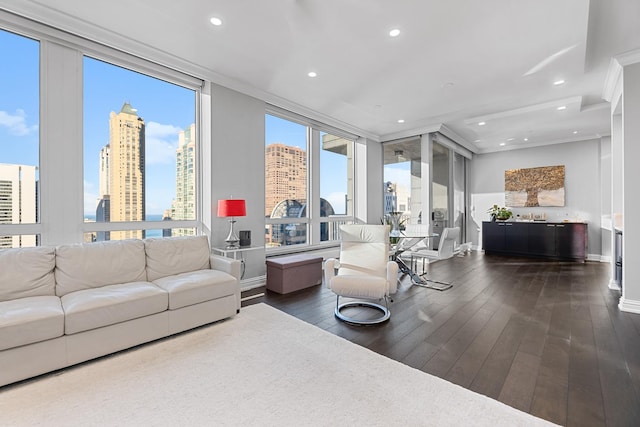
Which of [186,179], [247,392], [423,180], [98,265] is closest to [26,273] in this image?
[98,265]

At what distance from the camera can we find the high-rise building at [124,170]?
3316 millimetres

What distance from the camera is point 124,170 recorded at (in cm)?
346

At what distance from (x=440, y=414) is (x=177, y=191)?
3756 mm

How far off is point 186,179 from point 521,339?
423 centimetres

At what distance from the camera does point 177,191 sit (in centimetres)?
391

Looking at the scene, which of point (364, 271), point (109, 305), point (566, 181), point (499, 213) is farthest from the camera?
point (499, 213)

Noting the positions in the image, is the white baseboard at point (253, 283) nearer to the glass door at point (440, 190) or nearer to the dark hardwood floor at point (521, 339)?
the dark hardwood floor at point (521, 339)

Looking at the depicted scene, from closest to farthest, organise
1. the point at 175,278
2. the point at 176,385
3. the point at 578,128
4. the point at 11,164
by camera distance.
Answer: the point at 176,385, the point at 11,164, the point at 175,278, the point at 578,128

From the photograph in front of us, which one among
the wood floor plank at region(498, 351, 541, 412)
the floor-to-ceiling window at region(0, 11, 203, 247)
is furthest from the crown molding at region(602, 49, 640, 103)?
the floor-to-ceiling window at region(0, 11, 203, 247)

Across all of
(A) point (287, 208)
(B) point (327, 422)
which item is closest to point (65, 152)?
(A) point (287, 208)

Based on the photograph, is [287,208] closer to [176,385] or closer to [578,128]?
[176,385]

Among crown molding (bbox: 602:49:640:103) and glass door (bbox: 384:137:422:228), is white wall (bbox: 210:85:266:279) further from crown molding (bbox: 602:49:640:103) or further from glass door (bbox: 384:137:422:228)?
crown molding (bbox: 602:49:640:103)

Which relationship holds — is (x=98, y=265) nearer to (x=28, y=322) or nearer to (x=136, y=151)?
(x=28, y=322)

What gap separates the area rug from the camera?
Result: 5.25 feet
